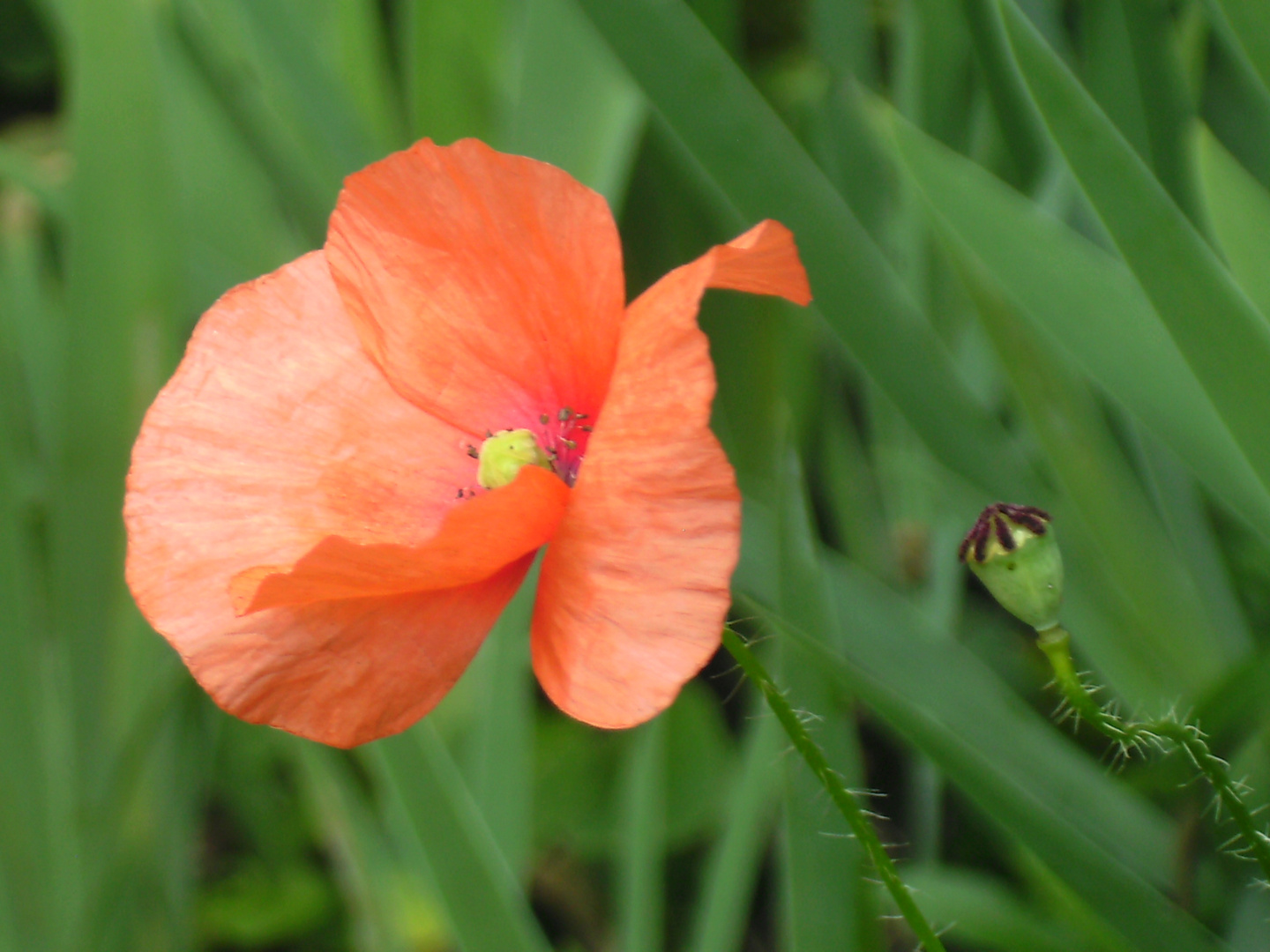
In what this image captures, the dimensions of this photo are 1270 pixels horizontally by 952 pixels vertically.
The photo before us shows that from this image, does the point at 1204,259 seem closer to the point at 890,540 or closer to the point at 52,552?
the point at 890,540

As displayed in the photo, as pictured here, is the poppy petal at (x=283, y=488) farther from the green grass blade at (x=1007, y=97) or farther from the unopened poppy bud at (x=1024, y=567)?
the green grass blade at (x=1007, y=97)

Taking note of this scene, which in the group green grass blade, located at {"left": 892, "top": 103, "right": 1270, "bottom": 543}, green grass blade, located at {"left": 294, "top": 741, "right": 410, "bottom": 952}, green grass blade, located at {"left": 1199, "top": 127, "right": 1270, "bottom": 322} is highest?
green grass blade, located at {"left": 1199, "top": 127, "right": 1270, "bottom": 322}

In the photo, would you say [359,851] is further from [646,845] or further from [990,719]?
[990,719]

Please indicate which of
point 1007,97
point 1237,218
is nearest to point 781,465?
point 1237,218

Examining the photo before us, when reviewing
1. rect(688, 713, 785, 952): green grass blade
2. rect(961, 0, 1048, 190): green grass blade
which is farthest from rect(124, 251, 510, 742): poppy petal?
rect(961, 0, 1048, 190): green grass blade

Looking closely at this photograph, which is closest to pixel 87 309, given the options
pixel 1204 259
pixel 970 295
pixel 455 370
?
pixel 455 370

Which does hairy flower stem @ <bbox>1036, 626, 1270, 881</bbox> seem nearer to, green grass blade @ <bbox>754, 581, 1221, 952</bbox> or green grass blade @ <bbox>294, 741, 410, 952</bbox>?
green grass blade @ <bbox>754, 581, 1221, 952</bbox>
